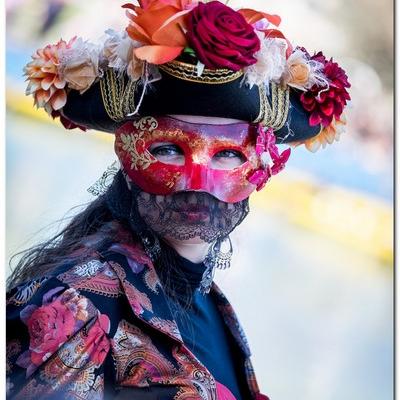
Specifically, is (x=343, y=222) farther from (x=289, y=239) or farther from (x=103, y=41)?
(x=103, y=41)

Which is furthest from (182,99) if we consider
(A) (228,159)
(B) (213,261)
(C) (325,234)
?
(C) (325,234)

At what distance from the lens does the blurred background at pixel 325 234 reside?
6.42ft

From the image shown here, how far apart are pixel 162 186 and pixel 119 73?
22cm

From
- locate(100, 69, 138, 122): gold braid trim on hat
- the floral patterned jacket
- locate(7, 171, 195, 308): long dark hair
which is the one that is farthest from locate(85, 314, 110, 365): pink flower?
locate(100, 69, 138, 122): gold braid trim on hat

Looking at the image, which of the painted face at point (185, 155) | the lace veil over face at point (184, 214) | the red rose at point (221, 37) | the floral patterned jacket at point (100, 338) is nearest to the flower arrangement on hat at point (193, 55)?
the red rose at point (221, 37)

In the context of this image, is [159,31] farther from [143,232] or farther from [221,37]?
[143,232]

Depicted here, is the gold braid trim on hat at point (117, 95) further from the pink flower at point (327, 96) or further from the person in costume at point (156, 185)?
the pink flower at point (327, 96)

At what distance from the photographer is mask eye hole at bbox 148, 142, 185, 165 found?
1645mm

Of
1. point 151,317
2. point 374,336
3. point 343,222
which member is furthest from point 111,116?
point 374,336

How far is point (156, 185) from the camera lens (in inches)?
64.7

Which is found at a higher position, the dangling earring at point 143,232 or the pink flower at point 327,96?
the pink flower at point 327,96

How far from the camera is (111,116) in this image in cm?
167

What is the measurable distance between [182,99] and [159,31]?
0.13 m

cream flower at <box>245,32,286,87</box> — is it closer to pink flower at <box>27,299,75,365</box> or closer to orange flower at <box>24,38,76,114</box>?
orange flower at <box>24,38,76,114</box>
